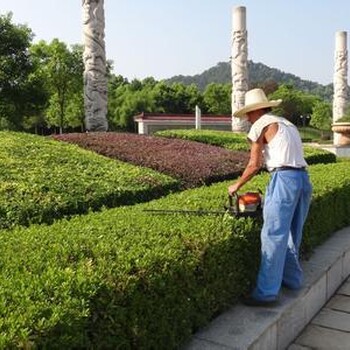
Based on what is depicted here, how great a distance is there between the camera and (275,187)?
10.6 ft

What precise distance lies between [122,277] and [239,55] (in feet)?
64.0

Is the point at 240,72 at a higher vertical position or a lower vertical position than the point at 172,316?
higher

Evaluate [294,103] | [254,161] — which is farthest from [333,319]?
[294,103]

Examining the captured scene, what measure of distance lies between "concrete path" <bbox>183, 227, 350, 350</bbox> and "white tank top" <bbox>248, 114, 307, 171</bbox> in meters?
0.88

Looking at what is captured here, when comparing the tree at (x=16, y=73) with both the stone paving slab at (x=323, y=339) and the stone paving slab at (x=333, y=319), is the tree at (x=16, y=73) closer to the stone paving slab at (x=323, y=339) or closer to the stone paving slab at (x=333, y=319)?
the stone paving slab at (x=333, y=319)

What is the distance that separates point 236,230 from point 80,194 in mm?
2217

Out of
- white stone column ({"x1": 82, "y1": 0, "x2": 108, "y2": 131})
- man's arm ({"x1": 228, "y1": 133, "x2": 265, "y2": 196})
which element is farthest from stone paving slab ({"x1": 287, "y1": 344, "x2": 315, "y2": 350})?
white stone column ({"x1": 82, "y1": 0, "x2": 108, "y2": 131})

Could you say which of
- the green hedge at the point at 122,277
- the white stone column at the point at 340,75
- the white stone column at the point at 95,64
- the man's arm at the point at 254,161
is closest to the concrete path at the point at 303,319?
the green hedge at the point at 122,277

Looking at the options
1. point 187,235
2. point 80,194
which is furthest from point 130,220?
point 80,194

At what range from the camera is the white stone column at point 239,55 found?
20.5m

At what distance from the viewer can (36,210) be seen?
4.57 m

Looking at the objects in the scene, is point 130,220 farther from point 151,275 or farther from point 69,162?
point 69,162

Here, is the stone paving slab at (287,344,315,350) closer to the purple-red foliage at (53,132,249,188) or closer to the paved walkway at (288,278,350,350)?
the paved walkway at (288,278,350,350)

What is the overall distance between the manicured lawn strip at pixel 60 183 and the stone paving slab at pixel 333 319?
2317 millimetres
